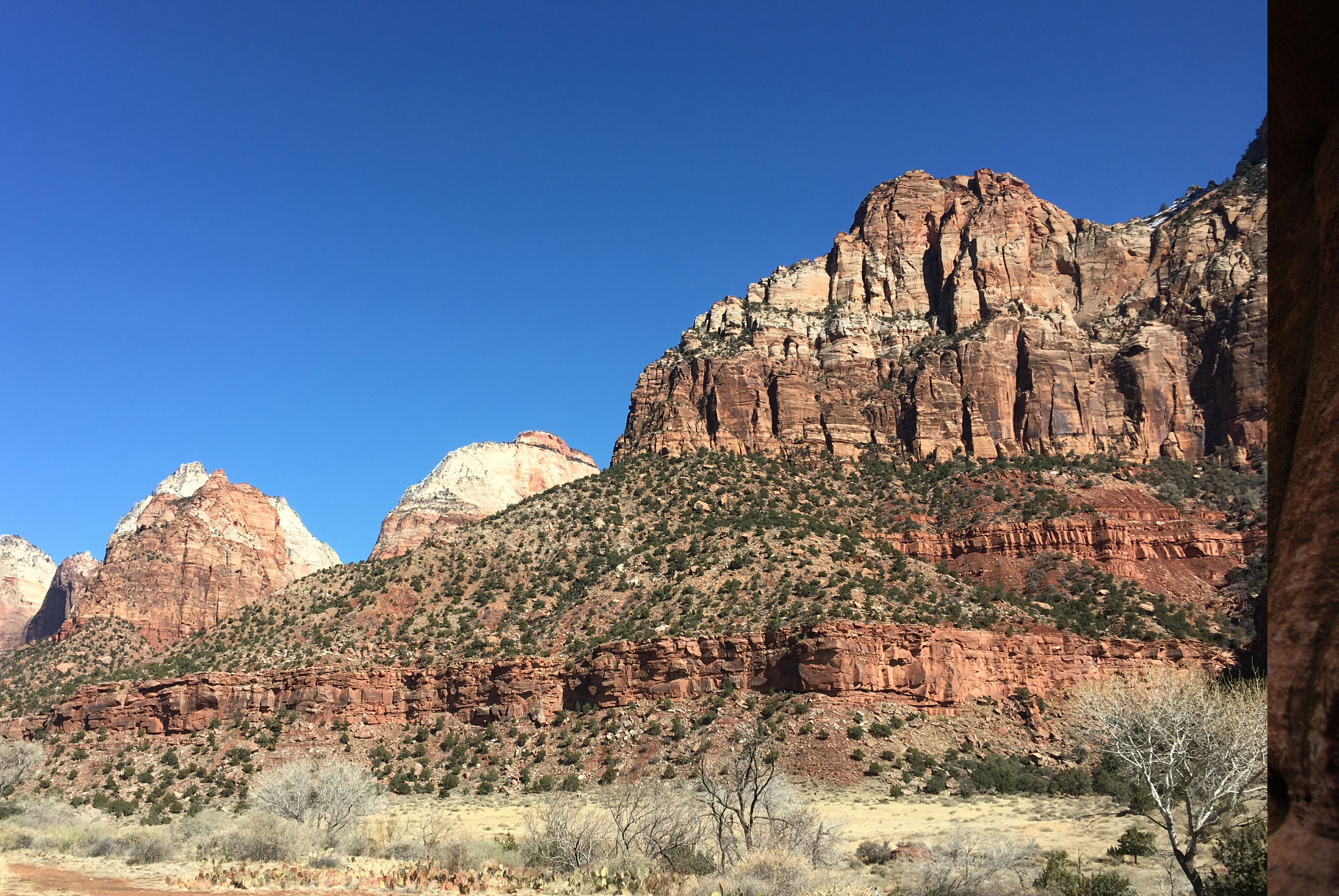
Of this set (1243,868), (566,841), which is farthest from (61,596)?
(1243,868)

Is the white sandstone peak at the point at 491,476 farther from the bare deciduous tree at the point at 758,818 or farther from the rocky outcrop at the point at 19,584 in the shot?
the bare deciduous tree at the point at 758,818

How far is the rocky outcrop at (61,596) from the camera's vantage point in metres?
133

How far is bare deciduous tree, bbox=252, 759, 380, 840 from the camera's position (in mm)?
29000

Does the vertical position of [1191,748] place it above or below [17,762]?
above

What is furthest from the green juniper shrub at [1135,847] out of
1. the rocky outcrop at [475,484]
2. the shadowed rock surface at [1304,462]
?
the rocky outcrop at [475,484]

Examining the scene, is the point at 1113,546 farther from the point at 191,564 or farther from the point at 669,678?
the point at 191,564

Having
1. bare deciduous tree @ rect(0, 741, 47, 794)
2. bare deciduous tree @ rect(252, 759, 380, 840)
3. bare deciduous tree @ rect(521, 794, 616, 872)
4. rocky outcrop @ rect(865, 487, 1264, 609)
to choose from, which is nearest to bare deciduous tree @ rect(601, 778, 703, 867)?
bare deciduous tree @ rect(521, 794, 616, 872)

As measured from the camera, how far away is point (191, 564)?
105 metres

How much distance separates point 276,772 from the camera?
112 ft

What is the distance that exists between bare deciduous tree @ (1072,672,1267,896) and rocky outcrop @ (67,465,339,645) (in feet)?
287

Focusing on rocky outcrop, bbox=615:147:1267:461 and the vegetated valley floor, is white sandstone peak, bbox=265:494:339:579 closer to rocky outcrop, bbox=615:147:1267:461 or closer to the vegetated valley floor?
the vegetated valley floor

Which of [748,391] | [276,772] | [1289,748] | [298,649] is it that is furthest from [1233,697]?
[748,391]

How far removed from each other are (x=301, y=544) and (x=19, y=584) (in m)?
46.8

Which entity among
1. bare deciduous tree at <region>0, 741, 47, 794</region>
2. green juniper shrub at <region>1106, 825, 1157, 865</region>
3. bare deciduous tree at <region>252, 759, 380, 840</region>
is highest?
green juniper shrub at <region>1106, 825, 1157, 865</region>
